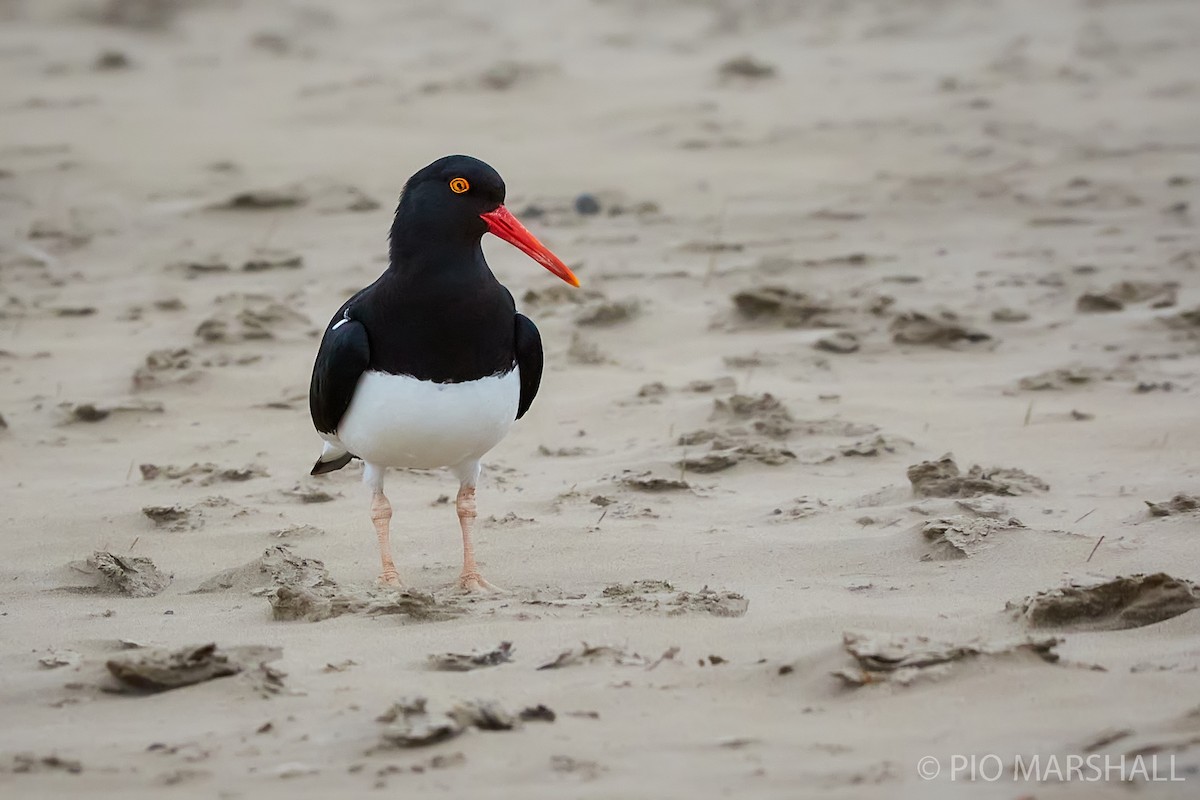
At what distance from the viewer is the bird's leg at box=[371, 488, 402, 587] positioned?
18.2 ft

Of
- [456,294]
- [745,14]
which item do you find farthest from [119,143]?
[456,294]

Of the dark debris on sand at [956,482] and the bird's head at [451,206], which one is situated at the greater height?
the bird's head at [451,206]

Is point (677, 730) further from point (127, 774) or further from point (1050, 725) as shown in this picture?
point (127, 774)

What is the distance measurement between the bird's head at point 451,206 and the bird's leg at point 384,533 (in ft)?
3.15

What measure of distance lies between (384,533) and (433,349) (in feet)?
2.66

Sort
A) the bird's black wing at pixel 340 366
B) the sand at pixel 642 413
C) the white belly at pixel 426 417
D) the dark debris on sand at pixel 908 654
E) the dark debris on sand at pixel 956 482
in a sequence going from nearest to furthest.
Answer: the sand at pixel 642 413, the dark debris on sand at pixel 908 654, the white belly at pixel 426 417, the bird's black wing at pixel 340 366, the dark debris on sand at pixel 956 482

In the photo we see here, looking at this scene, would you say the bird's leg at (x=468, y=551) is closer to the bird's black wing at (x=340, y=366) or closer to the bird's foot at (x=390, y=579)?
the bird's foot at (x=390, y=579)

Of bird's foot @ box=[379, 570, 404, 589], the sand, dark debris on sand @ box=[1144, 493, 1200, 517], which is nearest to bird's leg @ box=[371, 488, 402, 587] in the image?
bird's foot @ box=[379, 570, 404, 589]

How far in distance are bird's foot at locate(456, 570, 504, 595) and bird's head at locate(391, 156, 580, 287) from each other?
3.90ft

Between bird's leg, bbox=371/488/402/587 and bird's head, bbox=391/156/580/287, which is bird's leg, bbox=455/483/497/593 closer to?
bird's leg, bbox=371/488/402/587

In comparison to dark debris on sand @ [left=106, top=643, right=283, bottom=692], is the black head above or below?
above

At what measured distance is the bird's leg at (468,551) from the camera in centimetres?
550

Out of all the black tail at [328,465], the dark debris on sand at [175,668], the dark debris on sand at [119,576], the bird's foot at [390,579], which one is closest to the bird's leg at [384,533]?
the bird's foot at [390,579]

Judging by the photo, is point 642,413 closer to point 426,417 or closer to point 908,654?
point 426,417
